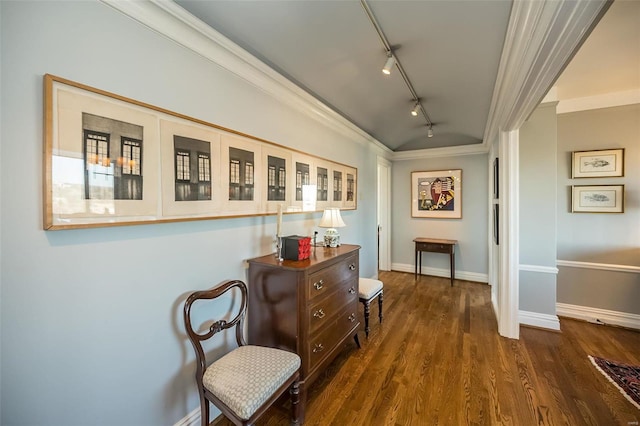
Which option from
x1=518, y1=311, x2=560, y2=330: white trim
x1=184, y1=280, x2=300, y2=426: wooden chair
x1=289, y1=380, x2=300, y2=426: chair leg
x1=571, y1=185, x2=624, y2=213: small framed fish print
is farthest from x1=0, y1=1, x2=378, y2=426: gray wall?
x1=571, y1=185, x2=624, y2=213: small framed fish print

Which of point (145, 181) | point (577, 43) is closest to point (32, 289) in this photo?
point (145, 181)

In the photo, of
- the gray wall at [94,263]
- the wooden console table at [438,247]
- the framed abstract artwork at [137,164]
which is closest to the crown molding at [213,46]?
the gray wall at [94,263]

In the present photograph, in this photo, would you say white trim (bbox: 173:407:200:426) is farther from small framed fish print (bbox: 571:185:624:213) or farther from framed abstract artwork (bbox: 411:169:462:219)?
framed abstract artwork (bbox: 411:169:462:219)

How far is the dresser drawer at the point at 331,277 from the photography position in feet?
5.97

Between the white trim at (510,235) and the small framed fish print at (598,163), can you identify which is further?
the small framed fish print at (598,163)

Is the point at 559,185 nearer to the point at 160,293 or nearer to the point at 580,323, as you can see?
the point at 580,323

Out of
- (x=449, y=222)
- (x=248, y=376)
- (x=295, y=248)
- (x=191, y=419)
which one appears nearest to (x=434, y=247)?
(x=449, y=222)

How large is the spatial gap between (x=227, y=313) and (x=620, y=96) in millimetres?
4791

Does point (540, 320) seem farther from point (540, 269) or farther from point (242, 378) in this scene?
point (242, 378)

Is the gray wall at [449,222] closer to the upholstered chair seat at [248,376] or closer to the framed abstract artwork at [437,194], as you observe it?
the framed abstract artwork at [437,194]

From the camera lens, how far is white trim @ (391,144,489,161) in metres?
4.64

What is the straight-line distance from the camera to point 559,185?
332 centimetres

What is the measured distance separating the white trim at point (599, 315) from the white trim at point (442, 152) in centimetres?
268

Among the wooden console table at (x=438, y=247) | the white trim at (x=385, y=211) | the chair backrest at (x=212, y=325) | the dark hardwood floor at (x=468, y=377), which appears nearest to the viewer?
the chair backrest at (x=212, y=325)
